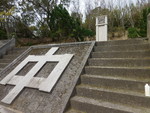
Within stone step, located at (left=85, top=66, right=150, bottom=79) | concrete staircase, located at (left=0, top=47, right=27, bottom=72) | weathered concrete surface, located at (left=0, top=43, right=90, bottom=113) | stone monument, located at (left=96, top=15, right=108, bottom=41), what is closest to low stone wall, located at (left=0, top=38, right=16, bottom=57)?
concrete staircase, located at (left=0, top=47, right=27, bottom=72)

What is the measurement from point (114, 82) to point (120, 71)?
0.27 m

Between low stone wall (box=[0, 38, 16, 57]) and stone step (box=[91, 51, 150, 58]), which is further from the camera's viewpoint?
low stone wall (box=[0, 38, 16, 57])

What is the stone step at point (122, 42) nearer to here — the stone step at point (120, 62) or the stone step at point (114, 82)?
the stone step at point (120, 62)

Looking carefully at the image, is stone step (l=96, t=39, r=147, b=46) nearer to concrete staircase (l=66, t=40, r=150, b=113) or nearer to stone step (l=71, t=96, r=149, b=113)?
concrete staircase (l=66, t=40, r=150, b=113)

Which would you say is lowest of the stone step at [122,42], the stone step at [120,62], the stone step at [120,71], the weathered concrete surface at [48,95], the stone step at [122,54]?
the weathered concrete surface at [48,95]

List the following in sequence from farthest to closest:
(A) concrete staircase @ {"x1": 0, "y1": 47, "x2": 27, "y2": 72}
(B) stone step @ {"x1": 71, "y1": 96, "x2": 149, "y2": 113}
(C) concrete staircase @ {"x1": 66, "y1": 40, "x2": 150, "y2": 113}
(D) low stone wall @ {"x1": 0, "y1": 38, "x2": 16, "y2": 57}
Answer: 1. (D) low stone wall @ {"x1": 0, "y1": 38, "x2": 16, "y2": 57}
2. (A) concrete staircase @ {"x1": 0, "y1": 47, "x2": 27, "y2": 72}
3. (C) concrete staircase @ {"x1": 66, "y1": 40, "x2": 150, "y2": 113}
4. (B) stone step @ {"x1": 71, "y1": 96, "x2": 149, "y2": 113}

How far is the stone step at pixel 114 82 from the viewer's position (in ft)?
6.22

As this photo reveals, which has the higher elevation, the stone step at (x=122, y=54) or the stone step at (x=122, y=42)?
the stone step at (x=122, y=42)

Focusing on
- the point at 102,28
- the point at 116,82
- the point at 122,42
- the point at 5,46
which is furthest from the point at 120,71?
the point at 5,46

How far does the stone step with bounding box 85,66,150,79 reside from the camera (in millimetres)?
2035

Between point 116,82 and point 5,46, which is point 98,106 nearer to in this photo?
point 116,82

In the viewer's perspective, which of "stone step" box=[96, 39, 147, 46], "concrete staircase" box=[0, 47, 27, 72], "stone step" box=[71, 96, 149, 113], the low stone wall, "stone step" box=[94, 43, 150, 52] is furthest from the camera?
the low stone wall

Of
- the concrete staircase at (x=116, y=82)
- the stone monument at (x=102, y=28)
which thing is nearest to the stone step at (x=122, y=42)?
the concrete staircase at (x=116, y=82)

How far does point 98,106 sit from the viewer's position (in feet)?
5.88
